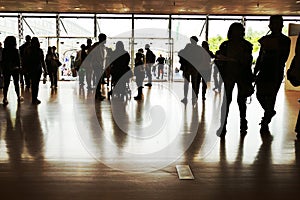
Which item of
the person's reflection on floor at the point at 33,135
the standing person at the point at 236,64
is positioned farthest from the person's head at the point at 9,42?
the standing person at the point at 236,64

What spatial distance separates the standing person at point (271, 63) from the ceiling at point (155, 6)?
7658 mm

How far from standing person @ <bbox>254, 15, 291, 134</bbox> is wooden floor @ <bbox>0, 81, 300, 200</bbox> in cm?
48

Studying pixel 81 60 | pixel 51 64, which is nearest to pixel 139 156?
pixel 81 60

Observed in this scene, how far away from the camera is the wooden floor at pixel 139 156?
3.14 m

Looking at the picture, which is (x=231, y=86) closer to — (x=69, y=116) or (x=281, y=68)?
(x=281, y=68)

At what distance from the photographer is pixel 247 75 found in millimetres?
5484

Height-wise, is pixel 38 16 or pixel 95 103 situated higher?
pixel 38 16

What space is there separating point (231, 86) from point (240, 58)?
0.40 metres

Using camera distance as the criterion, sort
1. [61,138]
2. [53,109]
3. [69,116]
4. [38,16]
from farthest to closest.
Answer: [38,16]
[53,109]
[69,116]
[61,138]

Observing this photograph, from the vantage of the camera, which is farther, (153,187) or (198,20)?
(198,20)

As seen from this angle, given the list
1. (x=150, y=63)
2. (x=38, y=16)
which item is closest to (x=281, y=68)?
(x=150, y=63)

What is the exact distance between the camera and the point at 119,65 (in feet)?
29.7

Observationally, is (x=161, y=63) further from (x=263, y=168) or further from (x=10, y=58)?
(x=263, y=168)

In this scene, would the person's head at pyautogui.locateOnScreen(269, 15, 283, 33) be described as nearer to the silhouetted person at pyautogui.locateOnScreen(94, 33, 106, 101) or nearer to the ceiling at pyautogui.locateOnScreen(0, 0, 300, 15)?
the silhouetted person at pyautogui.locateOnScreen(94, 33, 106, 101)
